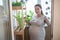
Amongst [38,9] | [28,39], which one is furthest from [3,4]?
[28,39]

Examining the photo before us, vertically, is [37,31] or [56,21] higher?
[56,21]

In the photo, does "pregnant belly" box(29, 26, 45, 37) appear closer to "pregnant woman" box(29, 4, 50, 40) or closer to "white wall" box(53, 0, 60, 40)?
"pregnant woman" box(29, 4, 50, 40)

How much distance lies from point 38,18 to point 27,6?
29 centimetres

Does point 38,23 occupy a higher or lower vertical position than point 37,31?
higher

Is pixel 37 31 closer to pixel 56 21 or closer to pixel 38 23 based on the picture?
pixel 38 23

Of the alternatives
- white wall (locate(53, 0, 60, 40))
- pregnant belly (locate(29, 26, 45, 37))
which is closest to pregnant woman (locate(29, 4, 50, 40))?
pregnant belly (locate(29, 26, 45, 37))

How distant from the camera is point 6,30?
2.24 m

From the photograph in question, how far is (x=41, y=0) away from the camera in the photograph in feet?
7.09

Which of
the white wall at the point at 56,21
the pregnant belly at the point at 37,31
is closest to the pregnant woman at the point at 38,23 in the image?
the pregnant belly at the point at 37,31

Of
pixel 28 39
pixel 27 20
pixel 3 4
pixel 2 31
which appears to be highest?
pixel 3 4

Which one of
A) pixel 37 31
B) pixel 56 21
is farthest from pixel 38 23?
pixel 56 21

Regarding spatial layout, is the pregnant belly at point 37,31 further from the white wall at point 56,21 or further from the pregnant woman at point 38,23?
the white wall at point 56,21

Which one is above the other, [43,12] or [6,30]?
[43,12]

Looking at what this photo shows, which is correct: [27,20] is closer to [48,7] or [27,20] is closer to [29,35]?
[29,35]
